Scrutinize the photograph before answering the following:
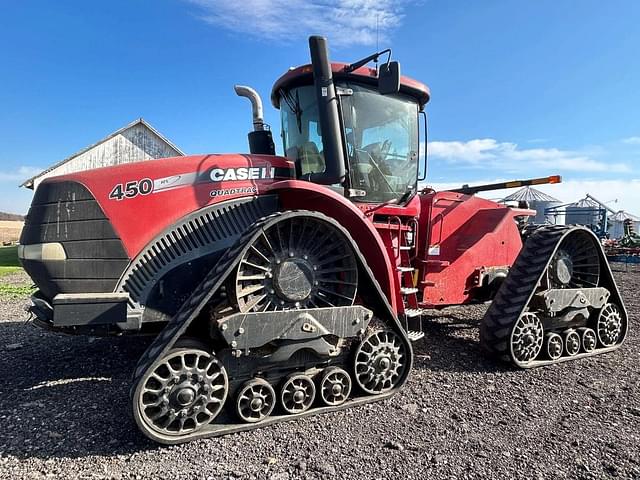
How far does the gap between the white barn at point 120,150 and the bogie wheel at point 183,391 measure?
59.4ft

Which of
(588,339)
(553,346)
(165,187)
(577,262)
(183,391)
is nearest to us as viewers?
(183,391)

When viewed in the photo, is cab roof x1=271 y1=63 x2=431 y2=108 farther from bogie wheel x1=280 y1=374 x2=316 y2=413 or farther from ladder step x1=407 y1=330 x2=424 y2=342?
bogie wheel x1=280 y1=374 x2=316 y2=413

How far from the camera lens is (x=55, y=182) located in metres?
3.36

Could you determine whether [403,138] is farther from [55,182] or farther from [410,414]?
[55,182]

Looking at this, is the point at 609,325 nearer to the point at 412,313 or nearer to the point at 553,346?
the point at 553,346

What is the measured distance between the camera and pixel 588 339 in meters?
5.32

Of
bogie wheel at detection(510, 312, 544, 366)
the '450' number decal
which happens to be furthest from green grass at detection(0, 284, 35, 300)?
bogie wheel at detection(510, 312, 544, 366)

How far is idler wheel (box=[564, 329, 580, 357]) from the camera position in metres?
5.10

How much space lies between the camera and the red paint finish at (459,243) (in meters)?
5.14

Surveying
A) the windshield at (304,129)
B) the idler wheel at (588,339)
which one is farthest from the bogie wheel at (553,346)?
the windshield at (304,129)

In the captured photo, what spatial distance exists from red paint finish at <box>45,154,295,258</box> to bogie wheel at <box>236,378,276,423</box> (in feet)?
4.61

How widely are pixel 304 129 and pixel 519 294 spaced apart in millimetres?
3109

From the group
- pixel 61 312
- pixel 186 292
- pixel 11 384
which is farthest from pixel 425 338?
pixel 11 384

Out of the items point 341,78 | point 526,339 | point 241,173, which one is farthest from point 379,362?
point 341,78
